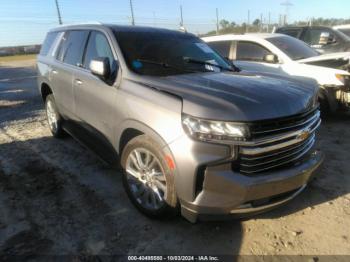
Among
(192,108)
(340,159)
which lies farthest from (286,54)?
(192,108)

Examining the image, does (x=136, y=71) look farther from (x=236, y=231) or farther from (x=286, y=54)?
(x=286, y=54)

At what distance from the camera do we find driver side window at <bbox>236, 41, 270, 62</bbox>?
760 cm

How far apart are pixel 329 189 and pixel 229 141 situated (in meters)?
2.03

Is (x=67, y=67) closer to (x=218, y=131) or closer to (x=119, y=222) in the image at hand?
(x=119, y=222)

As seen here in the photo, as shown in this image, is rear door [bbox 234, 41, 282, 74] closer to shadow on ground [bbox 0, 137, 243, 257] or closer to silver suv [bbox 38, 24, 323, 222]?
silver suv [bbox 38, 24, 323, 222]

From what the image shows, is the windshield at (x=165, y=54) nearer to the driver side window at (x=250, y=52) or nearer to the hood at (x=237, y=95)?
the hood at (x=237, y=95)

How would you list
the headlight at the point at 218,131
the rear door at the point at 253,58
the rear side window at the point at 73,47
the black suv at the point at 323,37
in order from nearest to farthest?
1. the headlight at the point at 218,131
2. the rear side window at the point at 73,47
3. the rear door at the point at 253,58
4. the black suv at the point at 323,37

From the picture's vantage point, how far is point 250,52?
7805 mm

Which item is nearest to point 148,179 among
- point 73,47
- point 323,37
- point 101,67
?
point 101,67

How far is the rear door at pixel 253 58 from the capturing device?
7.37 m

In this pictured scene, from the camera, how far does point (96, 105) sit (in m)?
4.23

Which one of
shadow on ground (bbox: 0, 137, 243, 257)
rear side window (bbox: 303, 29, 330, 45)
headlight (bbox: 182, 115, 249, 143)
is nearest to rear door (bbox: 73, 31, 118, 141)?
shadow on ground (bbox: 0, 137, 243, 257)

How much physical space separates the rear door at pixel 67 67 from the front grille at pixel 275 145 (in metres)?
2.83

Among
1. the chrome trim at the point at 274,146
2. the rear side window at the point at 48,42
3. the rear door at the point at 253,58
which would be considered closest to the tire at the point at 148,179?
the chrome trim at the point at 274,146
